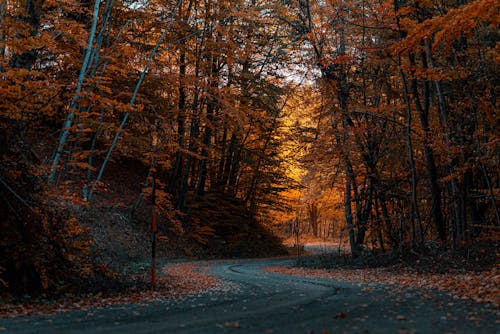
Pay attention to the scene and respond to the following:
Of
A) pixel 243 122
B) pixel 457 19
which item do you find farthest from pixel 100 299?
pixel 243 122

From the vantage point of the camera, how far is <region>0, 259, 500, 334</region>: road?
4.97m

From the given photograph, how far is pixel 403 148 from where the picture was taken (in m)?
15.7

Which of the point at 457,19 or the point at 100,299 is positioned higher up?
the point at 457,19

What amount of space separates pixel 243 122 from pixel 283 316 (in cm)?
1204

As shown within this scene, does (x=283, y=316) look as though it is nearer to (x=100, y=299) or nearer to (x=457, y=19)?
(x=100, y=299)

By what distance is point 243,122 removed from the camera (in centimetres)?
1711

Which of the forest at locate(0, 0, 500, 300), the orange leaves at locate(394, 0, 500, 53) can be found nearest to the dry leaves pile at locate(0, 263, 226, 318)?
the forest at locate(0, 0, 500, 300)

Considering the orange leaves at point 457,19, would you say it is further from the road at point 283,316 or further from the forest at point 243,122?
the road at point 283,316

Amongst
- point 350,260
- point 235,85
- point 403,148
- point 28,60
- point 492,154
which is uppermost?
point 235,85

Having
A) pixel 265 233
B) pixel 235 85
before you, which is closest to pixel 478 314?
pixel 235 85

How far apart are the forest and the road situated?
2.08 m

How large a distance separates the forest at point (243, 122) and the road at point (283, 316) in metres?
2.08

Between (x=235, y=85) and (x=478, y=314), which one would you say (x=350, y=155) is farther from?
(x=478, y=314)

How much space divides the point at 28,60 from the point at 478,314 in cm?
1091
